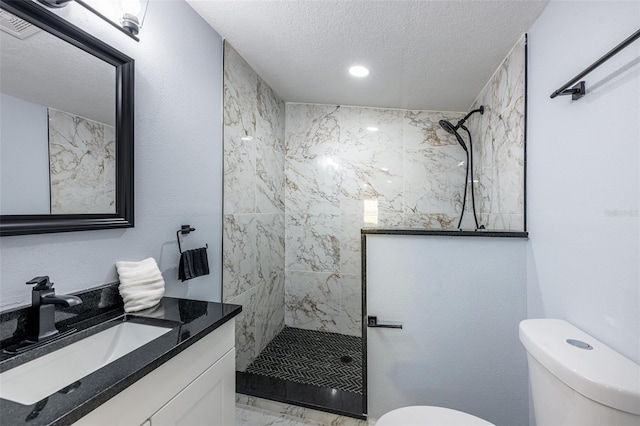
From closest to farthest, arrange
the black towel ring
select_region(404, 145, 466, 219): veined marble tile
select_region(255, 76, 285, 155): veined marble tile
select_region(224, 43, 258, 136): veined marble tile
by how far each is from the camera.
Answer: the black towel ring, select_region(224, 43, 258, 136): veined marble tile, select_region(255, 76, 285, 155): veined marble tile, select_region(404, 145, 466, 219): veined marble tile

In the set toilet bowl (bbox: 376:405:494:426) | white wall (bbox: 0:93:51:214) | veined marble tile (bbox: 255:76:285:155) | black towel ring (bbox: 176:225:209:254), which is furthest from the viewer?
veined marble tile (bbox: 255:76:285:155)

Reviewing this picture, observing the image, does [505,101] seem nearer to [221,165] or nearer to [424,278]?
[424,278]

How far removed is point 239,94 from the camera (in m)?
2.05

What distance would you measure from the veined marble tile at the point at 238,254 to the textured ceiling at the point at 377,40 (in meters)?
1.19

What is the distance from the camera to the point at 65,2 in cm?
93

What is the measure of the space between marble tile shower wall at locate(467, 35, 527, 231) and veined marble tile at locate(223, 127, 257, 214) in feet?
5.99

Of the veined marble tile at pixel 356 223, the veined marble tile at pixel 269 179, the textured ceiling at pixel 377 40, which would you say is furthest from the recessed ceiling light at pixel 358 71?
the veined marble tile at pixel 356 223

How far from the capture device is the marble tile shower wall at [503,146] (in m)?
1.68

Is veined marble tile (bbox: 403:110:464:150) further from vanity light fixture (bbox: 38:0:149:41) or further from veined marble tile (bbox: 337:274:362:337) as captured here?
vanity light fixture (bbox: 38:0:149:41)

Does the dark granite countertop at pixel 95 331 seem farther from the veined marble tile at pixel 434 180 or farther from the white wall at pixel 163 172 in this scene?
the veined marble tile at pixel 434 180

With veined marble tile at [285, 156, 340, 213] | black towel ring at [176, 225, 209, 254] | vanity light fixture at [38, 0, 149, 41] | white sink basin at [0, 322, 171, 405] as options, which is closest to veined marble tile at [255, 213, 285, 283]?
veined marble tile at [285, 156, 340, 213]

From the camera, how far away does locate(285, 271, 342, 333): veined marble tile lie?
2869 mm

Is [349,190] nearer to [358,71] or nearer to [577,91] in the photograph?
[358,71]

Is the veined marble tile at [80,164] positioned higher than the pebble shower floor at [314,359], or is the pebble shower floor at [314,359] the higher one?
the veined marble tile at [80,164]
